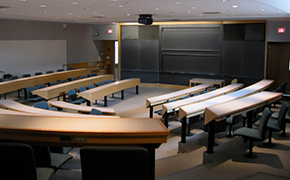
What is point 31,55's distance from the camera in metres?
14.4

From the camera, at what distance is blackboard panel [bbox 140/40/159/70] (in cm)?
1563

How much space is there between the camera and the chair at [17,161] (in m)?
2.51

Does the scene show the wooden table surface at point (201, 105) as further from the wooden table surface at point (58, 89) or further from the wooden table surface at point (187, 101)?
the wooden table surface at point (58, 89)

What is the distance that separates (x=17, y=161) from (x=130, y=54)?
13821 mm

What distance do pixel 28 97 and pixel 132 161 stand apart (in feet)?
28.7

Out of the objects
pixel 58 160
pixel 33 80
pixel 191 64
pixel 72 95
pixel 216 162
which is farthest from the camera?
pixel 191 64

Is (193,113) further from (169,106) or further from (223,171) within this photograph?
(223,171)

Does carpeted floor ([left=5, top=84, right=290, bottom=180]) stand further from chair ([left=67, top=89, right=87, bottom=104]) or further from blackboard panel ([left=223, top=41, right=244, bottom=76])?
blackboard panel ([left=223, top=41, right=244, bottom=76])

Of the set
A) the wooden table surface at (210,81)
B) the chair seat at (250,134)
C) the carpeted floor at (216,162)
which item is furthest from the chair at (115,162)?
the wooden table surface at (210,81)

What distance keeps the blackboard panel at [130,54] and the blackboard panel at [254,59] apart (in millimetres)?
5279

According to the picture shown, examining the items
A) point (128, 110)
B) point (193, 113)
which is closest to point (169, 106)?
point (193, 113)

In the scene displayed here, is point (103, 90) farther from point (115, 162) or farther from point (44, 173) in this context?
point (115, 162)

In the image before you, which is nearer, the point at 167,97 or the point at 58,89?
the point at 167,97

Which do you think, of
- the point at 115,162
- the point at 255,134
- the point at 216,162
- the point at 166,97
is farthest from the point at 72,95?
the point at 115,162
